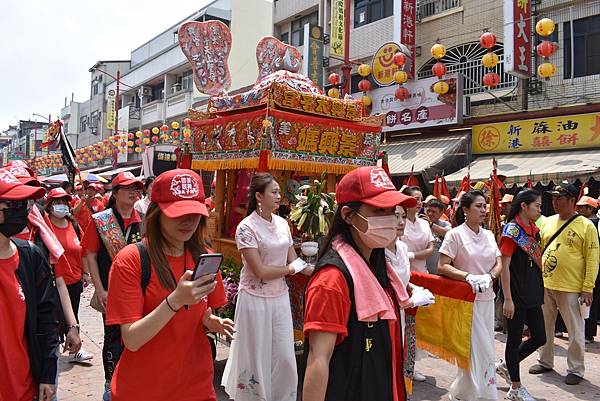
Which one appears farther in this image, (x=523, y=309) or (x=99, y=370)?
(x=99, y=370)

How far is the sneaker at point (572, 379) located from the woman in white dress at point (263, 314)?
9.54 ft

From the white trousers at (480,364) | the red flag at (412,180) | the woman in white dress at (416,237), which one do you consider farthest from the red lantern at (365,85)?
the white trousers at (480,364)

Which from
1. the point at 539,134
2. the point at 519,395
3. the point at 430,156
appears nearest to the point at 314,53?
the point at 430,156

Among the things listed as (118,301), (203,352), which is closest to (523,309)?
(203,352)

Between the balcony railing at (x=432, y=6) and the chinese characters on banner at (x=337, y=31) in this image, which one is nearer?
the balcony railing at (x=432, y=6)

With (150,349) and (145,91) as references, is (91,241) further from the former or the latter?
(145,91)

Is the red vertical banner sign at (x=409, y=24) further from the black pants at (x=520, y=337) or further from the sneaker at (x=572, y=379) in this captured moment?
the black pants at (x=520, y=337)

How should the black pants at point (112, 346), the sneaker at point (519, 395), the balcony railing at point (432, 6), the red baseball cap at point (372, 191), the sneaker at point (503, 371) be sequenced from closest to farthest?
1. the red baseball cap at point (372, 191)
2. the black pants at point (112, 346)
3. the sneaker at point (519, 395)
4. the sneaker at point (503, 371)
5. the balcony railing at point (432, 6)

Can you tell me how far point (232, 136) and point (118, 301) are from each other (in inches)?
163

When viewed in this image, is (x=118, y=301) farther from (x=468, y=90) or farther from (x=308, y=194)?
(x=468, y=90)

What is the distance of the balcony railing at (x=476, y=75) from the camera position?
13680mm

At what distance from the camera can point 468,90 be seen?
14.5 meters

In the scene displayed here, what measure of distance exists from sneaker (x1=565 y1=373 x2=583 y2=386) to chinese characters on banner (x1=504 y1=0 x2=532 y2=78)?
28.9 ft

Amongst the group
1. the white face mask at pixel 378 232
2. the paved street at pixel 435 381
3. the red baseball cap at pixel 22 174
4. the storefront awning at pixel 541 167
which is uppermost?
the storefront awning at pixel 541 167
